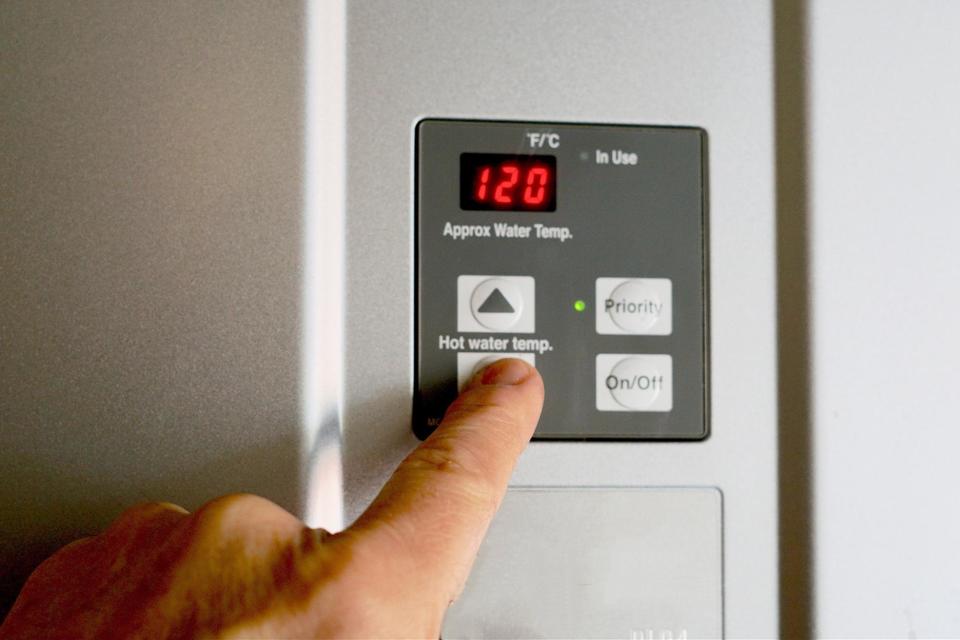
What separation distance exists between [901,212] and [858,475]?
0.19 m

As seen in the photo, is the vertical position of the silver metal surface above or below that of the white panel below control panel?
above

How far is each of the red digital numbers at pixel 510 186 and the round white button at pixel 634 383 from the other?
5.3 inches

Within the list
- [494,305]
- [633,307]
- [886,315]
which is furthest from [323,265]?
[886,315]

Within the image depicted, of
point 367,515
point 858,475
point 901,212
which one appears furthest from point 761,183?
point 367,515

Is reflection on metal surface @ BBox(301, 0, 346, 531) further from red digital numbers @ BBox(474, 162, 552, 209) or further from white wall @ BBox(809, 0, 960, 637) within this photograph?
white wall @ BBox(809, 0, 960, 637)

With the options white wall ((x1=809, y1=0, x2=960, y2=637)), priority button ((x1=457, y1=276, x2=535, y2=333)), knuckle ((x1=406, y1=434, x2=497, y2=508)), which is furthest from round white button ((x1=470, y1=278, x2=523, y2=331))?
white wall ((x1=809, y1=0, x2=960, y2=637))

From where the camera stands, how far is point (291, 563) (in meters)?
0.37

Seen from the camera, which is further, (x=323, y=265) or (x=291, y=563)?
(x=323, y=265)

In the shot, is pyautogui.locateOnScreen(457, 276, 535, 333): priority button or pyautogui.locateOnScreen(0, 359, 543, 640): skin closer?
pyautogui.locateOnScreen(0, 359, 543, 640): skin

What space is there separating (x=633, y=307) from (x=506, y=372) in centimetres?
11

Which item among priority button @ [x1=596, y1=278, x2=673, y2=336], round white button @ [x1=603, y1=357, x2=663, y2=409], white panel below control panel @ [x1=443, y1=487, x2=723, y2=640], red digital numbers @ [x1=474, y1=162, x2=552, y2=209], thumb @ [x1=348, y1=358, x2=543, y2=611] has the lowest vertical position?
white panel below control panel @ [x1=443, y1=487, x2=723, y2=640]

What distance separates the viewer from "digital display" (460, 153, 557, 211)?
53cm

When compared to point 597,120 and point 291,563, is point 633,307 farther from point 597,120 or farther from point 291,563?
point 291,563

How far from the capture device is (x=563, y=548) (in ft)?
1.66
